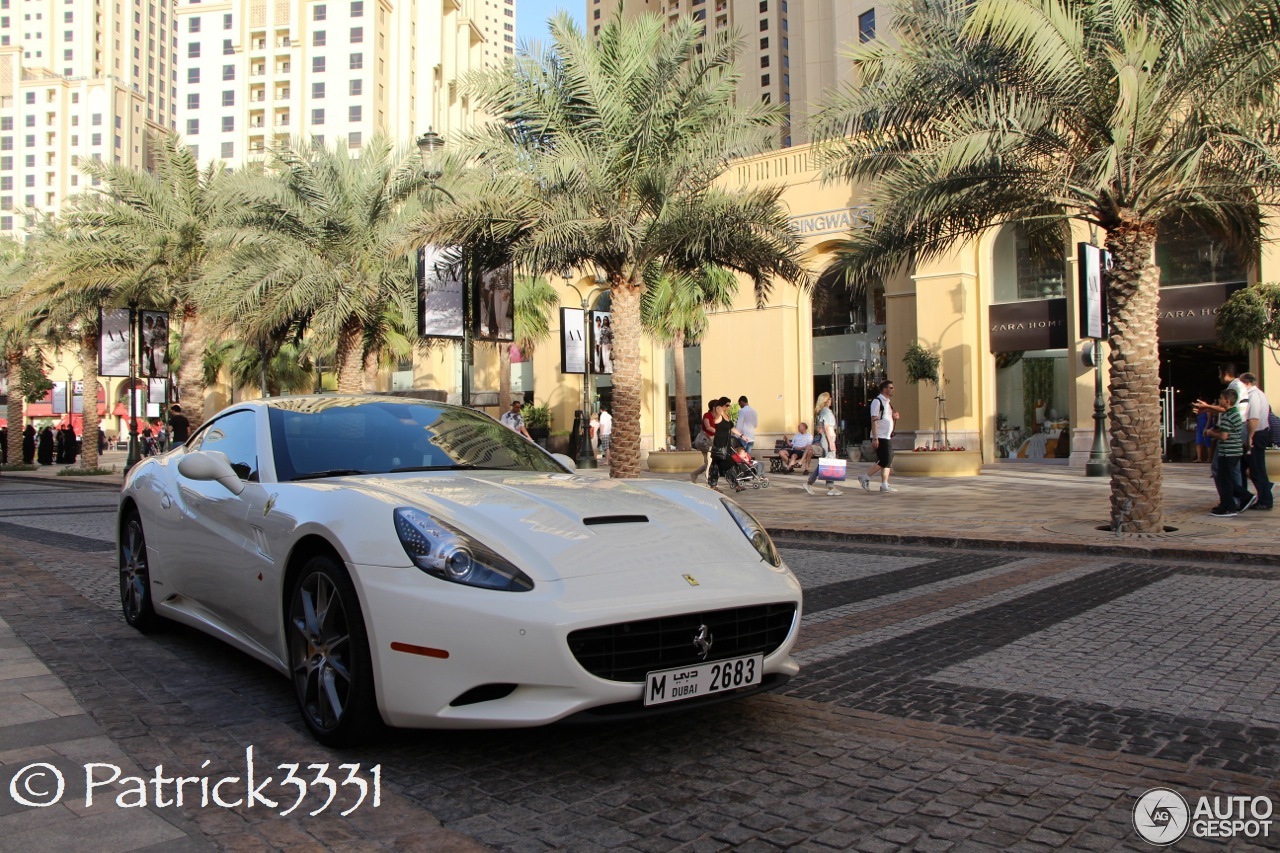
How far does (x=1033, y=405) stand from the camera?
26.4 metres

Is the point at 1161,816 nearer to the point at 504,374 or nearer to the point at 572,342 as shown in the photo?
the point at 572,342

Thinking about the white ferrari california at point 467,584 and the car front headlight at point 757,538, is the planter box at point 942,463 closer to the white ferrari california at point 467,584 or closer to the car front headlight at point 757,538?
the white ferrari california at point 467,584

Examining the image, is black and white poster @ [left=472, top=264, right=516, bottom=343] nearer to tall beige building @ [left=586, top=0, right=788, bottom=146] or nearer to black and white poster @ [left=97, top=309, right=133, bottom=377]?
black and white poster @ [left=97, top=309, right=133, bottom=377]

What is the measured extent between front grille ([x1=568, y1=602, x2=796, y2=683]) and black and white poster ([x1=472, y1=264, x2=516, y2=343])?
13.6m

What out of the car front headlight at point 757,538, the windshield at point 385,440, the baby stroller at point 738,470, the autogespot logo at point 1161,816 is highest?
the windshield at point 385,440

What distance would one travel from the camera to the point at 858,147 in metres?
12.3

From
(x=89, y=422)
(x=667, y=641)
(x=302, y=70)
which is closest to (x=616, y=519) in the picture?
(x=667, y=641)

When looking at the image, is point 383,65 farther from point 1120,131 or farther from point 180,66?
point 1120,131

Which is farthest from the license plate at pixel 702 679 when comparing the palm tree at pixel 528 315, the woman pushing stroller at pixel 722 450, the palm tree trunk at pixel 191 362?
the palm tree at pixel 528 315

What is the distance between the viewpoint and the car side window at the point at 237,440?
15.0ft

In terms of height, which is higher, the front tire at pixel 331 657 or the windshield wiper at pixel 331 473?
the windshield wiper at pixel 331 473

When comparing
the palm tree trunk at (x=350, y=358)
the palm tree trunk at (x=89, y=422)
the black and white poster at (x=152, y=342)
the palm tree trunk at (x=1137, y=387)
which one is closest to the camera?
the palm tree trunk at (x=1137, y=387)

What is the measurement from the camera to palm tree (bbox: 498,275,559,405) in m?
31.4

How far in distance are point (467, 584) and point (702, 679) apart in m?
0.88
